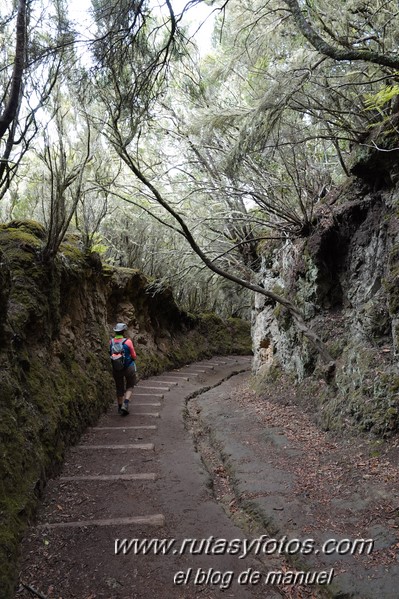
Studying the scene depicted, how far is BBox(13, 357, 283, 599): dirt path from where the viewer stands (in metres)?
2.80

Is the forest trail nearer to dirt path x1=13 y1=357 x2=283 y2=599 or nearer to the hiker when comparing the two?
dirt path x1=13 y1=357 x2=283 y2=599

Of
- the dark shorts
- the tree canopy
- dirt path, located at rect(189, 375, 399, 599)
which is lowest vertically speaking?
dirt path, located at rect(189, 375, 399, 599)

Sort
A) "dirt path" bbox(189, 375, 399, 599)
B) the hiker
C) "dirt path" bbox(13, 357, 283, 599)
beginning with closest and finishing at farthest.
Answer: "dirt path" bbox(13, 357, 283, 599), "dirt path" bbox(189, 375, 399, 599), the hiker

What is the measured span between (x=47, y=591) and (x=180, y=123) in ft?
29.5

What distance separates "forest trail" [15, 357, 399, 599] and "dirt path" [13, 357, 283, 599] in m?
0.01

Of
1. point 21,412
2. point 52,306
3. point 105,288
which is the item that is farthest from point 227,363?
point 21,412

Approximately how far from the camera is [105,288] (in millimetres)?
9703

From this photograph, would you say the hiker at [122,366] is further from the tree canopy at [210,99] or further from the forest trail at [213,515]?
the tree canopy at [210,99]

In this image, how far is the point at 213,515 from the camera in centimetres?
377

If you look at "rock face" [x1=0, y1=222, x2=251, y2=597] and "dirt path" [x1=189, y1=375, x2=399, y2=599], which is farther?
"rock face" [x1=0, y1=222, x2=251, y2=597]

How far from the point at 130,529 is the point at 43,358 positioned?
2776mm

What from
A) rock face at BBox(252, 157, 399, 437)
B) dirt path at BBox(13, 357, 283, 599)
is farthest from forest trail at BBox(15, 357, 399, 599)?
rock face at BBox(252, 157, 399, 437)

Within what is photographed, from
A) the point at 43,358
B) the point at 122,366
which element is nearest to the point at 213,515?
the point at 43,358

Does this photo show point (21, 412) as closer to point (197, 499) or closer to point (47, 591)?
point (47, 591)
